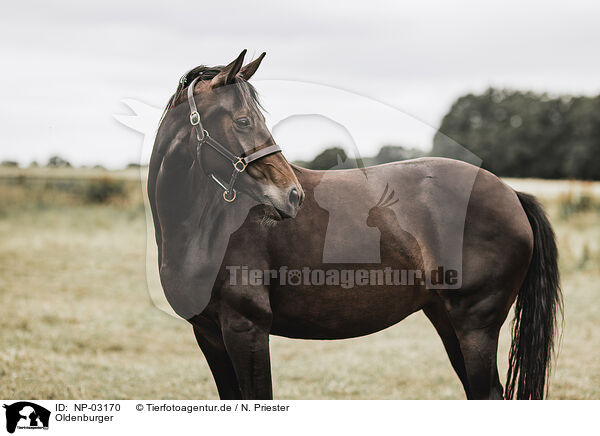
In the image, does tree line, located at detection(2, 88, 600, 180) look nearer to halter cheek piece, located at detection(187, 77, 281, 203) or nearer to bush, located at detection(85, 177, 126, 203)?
halter cheek piece, located at detection(187, 77, 281, 203)

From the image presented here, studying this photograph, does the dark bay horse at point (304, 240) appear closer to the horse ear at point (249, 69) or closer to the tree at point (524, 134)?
the horse ear at point (249, 69)

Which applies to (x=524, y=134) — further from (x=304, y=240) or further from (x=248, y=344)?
(x=248, y=344)

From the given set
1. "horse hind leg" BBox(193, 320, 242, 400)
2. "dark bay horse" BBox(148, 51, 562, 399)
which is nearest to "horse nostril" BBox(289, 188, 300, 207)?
"dark bay horse" BBox(148, 51, 562, 399)

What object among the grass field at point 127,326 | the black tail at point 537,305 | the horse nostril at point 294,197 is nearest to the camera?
the horse nostril at point 294,197

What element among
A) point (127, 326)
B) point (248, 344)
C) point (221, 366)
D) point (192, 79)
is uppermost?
point (192, 79)

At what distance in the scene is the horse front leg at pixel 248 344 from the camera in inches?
119

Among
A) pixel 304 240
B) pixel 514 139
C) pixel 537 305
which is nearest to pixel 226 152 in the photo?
pixel 304 240

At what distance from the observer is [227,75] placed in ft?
9.47
